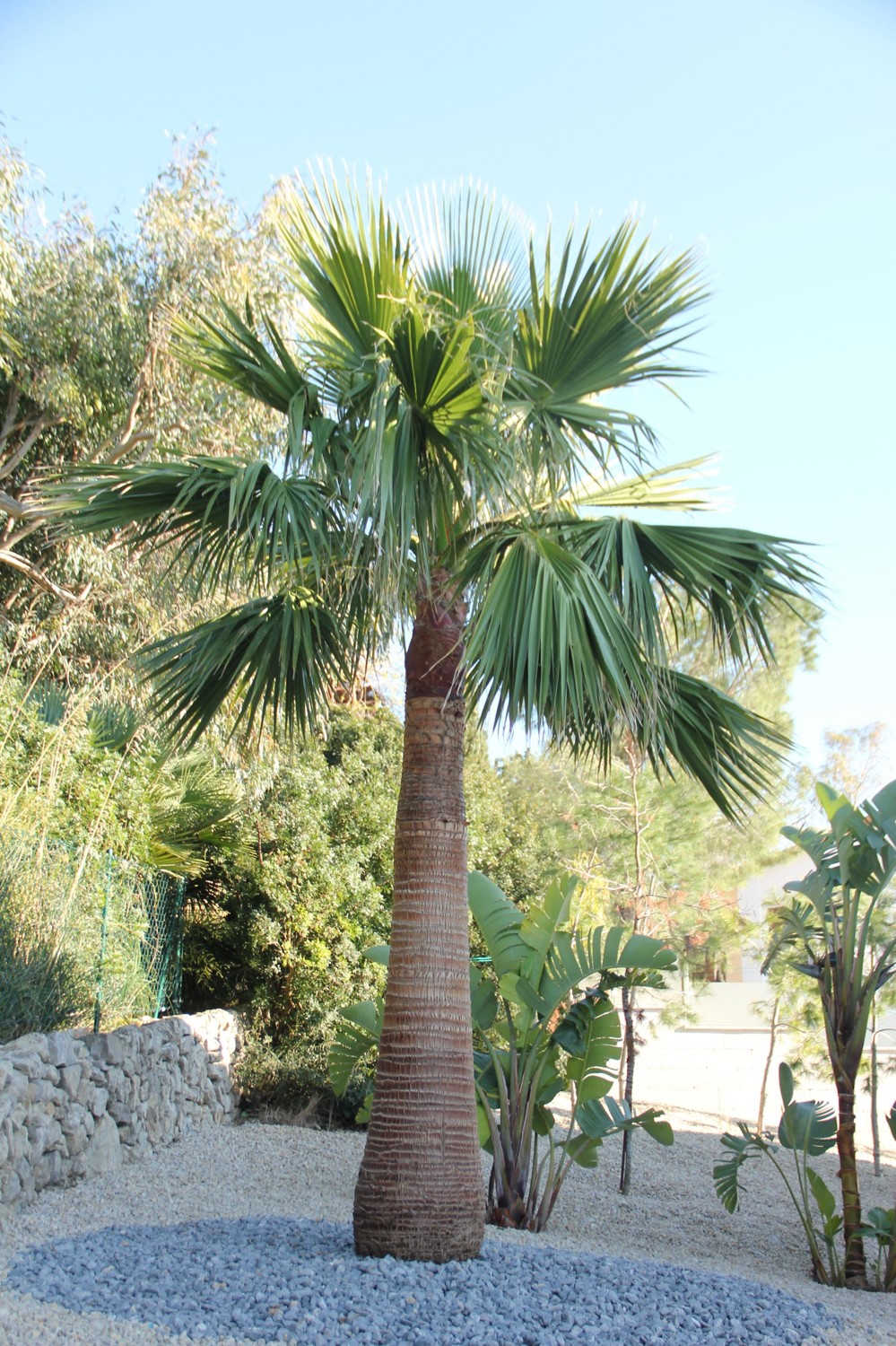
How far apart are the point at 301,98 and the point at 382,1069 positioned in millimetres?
6867

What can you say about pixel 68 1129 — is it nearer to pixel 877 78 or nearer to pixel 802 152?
pixel 877 78

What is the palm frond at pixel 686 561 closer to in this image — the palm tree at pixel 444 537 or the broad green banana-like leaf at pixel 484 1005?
the palm tree at pixel 444 537

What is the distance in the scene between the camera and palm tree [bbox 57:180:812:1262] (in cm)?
454

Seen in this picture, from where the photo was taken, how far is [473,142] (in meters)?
6.48

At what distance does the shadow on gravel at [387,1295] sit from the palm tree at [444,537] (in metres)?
0.35

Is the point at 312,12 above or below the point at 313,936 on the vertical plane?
above

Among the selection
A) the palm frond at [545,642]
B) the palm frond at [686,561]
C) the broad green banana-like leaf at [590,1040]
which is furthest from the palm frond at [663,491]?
the broad green banana-like leaf at [590,1040]

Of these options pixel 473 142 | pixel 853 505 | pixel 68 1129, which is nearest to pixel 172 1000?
pixel 68 1129

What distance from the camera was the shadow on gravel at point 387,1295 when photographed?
3680 mm

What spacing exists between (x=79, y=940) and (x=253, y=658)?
2.99 meters

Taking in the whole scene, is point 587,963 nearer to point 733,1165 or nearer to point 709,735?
point 733,1165

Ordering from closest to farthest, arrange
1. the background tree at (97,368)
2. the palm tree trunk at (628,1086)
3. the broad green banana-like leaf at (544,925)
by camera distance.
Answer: the broad green banana-like leaf at (544,925) → the palm tree trunk at (628,1086) → the background tree at (97,368)

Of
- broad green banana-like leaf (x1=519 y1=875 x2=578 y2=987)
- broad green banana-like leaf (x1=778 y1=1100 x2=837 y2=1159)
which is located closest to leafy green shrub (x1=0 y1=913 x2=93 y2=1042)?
broad green banana-like leaf (x1=519 y1=875 x2=578 y2=987)

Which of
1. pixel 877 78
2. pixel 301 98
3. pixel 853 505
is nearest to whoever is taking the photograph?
pixel 877 78
